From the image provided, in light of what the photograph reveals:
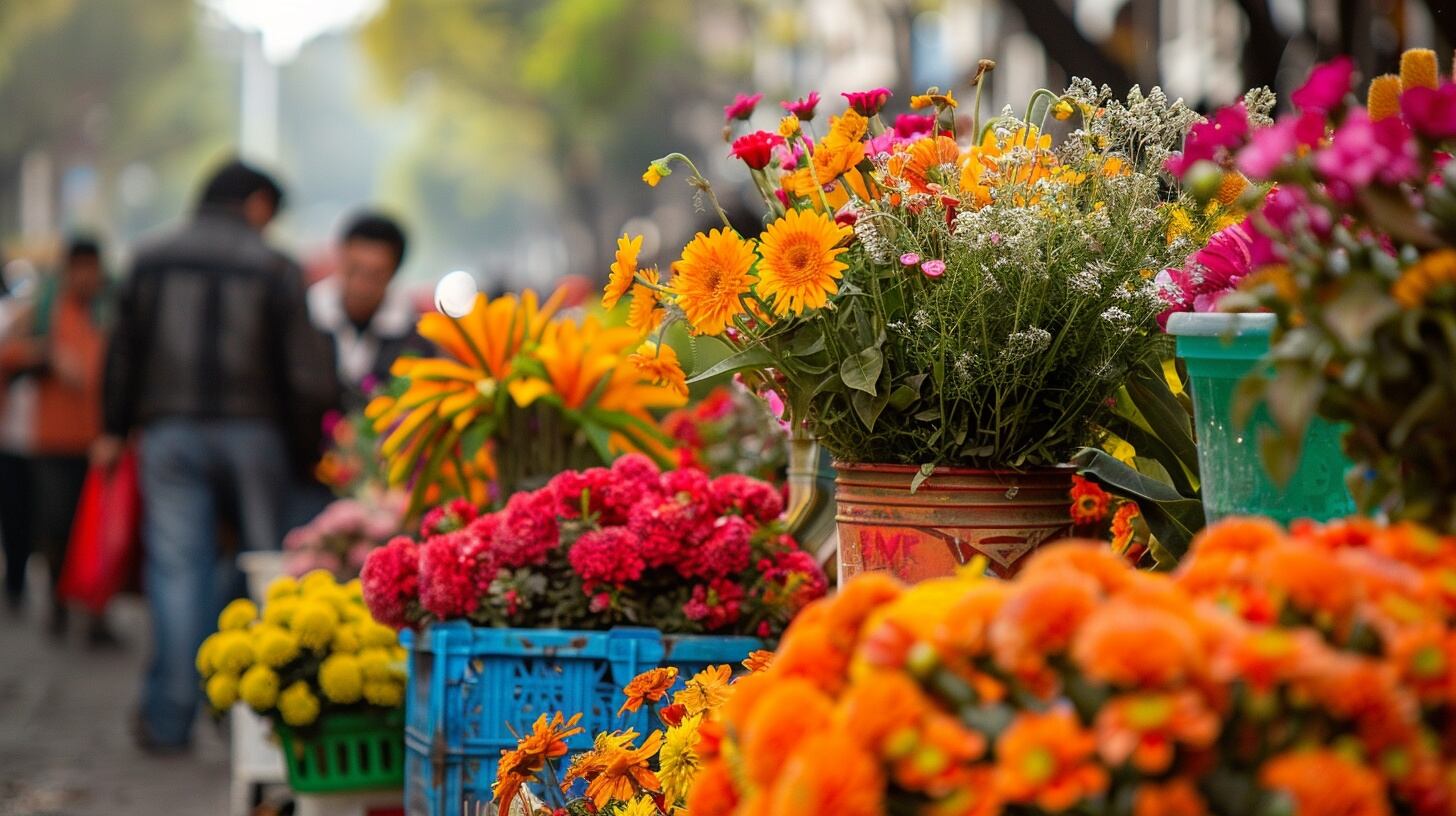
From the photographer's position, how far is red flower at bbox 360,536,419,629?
10.1ft

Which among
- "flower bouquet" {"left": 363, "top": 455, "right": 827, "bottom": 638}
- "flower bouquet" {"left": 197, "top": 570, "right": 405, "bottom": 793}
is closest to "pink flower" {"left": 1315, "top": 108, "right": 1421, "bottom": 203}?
"flower bouquet" {"left": 363, "top": 455, "right": 827, "bottom": 638}

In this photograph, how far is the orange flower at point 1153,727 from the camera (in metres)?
1.26

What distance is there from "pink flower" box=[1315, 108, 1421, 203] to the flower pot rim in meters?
0.31

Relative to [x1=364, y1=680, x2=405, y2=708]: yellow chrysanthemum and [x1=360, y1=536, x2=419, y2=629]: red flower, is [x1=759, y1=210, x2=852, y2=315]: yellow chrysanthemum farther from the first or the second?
[x1=364, y1=680, x2=405, y2=708]: yellow chrysanthemum

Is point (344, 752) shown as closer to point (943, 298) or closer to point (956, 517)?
point (956, 517)

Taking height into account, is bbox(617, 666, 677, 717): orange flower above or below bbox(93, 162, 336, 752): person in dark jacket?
below

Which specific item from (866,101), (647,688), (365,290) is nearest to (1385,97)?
(866,101)

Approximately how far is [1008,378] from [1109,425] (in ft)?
0.83

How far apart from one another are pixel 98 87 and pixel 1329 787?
207ft

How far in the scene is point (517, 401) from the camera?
346 centimetres

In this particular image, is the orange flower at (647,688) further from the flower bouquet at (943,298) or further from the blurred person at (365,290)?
the blurred person at (365,290)

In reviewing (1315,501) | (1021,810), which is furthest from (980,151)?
(1021,810)

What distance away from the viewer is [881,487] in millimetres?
2436

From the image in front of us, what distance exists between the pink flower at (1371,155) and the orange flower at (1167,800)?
1.77 feet
